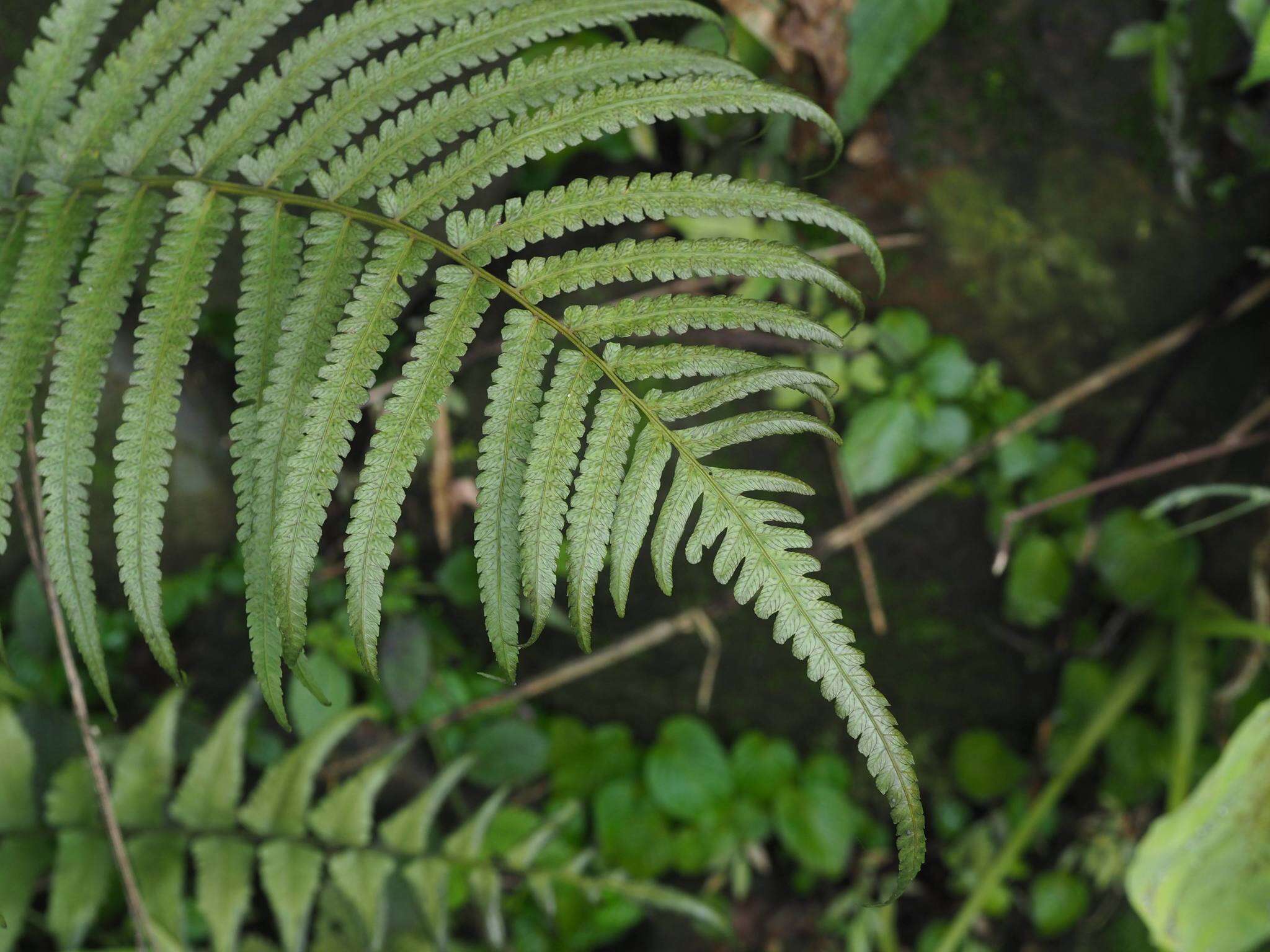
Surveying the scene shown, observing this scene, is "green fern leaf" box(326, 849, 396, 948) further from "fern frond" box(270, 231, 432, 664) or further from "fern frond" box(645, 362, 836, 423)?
"fern frond" box(645, 362, 836, 423)

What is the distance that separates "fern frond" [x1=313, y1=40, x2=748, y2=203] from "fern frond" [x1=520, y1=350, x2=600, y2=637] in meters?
0.21

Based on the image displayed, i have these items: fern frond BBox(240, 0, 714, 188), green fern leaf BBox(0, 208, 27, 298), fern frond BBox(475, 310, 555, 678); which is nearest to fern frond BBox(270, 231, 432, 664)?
fern frond BBox(475, 310, 555, 678)

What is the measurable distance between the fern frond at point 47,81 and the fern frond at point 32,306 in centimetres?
11

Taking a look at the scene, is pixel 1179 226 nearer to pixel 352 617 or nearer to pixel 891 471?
pixel 891 471

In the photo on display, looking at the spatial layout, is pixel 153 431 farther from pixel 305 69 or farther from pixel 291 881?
pixel 291 881

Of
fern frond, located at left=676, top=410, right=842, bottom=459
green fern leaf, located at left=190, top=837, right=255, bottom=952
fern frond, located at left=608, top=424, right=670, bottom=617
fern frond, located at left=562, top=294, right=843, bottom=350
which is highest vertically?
fern frond, located at left=562, top=294, right=843, bottom=350

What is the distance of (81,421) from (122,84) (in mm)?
507

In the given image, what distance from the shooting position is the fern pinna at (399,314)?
1083 mm

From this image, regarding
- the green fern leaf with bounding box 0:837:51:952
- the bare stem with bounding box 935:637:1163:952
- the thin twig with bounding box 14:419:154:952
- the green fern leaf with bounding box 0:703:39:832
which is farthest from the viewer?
the bare stem with bounding box 935:637:1163:952

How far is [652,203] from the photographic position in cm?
115

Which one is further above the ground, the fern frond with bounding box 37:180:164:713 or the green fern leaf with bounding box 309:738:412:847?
the fern frond with bounding box 37:180:164:713

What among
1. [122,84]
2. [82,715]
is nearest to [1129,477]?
[122,84]

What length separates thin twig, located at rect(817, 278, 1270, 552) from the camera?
7.68 feet

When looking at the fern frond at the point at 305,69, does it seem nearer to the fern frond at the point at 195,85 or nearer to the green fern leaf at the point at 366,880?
the fern frond at the point at 195,85
